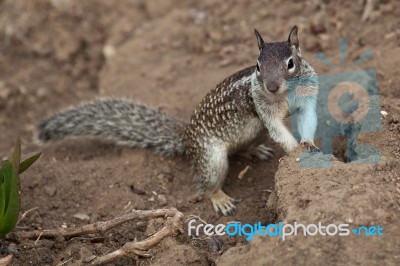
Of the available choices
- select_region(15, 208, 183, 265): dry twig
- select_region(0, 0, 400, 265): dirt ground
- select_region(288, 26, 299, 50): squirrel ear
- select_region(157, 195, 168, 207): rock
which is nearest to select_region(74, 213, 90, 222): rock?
select_region(0, 0, 400, 265): dirt ground

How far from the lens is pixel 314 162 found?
4137 millimetres

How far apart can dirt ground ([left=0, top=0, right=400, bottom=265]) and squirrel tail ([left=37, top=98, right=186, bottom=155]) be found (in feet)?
0.58

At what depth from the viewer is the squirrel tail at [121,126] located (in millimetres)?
5684

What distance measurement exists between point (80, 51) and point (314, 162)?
4.82m

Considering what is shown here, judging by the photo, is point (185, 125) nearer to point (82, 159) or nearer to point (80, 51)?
point (82, 159)

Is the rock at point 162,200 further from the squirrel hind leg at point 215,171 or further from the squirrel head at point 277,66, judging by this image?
the squirrel head at point 277,66

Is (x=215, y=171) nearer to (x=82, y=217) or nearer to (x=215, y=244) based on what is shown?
(x=215, y=244)

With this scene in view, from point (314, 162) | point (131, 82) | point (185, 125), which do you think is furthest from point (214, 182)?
point (131, 82)

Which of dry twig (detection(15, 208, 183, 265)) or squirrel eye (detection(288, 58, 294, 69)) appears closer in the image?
dry twig (detection(15, 208, 183, 265))

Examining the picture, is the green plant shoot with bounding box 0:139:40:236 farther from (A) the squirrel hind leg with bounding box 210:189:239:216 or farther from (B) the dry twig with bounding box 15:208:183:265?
(A) the squirrel hind leg with bounding box 210:189:239:216

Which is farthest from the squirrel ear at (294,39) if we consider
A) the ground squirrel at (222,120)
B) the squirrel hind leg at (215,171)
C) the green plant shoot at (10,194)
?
the green plant shoot at (10,194)

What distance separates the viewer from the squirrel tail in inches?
224

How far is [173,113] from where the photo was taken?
6344 millimetres

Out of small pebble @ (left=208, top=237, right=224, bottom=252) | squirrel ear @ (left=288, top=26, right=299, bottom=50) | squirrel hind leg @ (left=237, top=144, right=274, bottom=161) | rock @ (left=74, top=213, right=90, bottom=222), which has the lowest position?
small pebble @ (left=208, top=237, right=224, bottom=252)
